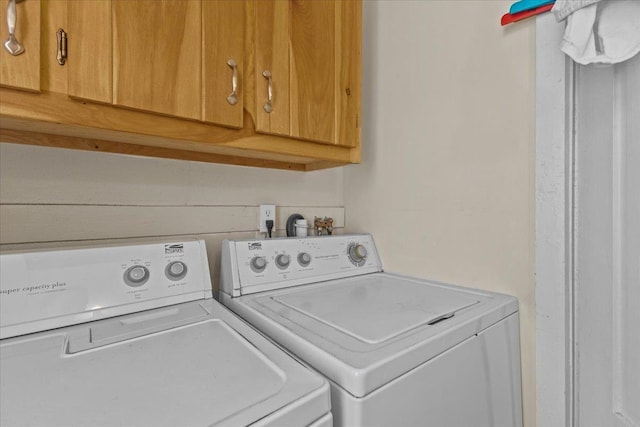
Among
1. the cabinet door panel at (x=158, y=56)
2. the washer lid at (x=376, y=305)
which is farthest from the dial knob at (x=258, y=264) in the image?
the cabinet door panel at (x=158, y=56)

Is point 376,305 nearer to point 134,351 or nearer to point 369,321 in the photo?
point 369,321

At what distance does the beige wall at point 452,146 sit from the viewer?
97 centimetres

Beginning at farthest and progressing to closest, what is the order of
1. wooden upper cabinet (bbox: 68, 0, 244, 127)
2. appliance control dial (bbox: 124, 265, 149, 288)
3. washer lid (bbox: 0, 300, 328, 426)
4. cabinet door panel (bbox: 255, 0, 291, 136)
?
cabinet door panel (bbox: 255, 0, 291, 136) → appliance control dial (bbox: 124, 265, 149, 288) → wooden upper cabinet (bbox: 68, 0, 244, 127) → washer lid (bbox: 0, 300, 328, 426)

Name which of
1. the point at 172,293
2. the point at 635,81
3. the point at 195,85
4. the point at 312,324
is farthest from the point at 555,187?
the point at 172,293

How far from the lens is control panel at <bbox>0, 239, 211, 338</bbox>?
2.32 feet

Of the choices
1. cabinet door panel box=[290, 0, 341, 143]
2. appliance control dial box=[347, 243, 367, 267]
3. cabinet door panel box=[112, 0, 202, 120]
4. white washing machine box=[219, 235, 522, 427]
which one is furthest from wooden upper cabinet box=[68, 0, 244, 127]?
appliance control dial box=[347, 243, 367, 267]

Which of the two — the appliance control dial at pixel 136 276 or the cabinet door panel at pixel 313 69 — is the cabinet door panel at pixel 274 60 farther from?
the appliance control dial at pixel 136 276

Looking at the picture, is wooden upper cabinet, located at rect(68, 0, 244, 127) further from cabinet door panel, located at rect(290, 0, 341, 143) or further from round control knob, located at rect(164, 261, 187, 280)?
round control knob, located at rect(164, 261, 187, 280)

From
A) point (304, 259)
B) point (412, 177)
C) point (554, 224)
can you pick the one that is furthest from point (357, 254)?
point (554, 224)

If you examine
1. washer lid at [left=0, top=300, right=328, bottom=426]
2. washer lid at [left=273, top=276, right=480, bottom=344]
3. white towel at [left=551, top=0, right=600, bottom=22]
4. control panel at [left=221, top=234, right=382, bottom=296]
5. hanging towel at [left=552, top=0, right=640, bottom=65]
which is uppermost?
white towel at [left=551, top=0, right=600, bottom=22]

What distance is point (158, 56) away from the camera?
0.77 meters

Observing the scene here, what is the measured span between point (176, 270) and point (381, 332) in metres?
0.62

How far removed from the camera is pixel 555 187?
0.88 metres

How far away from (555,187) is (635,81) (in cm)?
30
